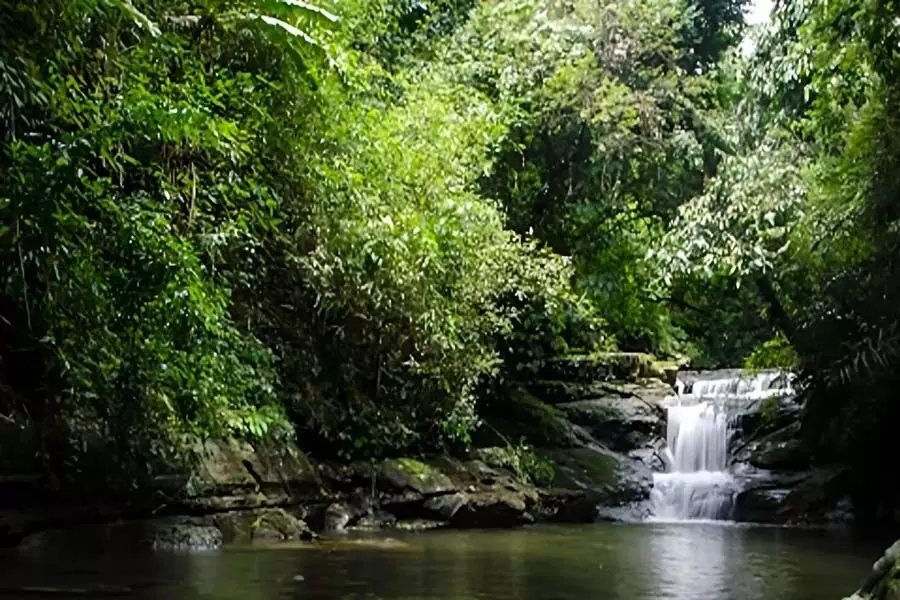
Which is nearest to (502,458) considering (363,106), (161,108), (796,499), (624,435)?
(624,435)

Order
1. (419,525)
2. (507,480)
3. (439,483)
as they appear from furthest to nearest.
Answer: (507,480)
(439,483)
(419,525)

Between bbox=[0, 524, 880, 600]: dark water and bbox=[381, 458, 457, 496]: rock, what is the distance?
1.40 metres

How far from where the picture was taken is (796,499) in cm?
1483

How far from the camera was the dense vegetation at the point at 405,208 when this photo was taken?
756cm

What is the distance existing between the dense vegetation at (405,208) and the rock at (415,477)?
0.33m

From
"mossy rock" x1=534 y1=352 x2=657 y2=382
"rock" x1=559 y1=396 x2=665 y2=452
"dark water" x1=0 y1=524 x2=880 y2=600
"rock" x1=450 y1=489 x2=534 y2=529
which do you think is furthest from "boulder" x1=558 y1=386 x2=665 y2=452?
"dark water" x1=0 y1=524 x2=880 y2=600

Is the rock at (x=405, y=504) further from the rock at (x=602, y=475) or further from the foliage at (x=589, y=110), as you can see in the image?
the foliage at (x=589, y=110)

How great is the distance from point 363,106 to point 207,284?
4.15 metres

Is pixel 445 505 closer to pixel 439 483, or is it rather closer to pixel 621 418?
pixel 439 483

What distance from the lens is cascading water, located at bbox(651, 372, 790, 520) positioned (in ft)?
50.7

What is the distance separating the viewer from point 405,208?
12609 millimetres

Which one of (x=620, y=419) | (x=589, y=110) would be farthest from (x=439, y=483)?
Result: (x=589, y=110)

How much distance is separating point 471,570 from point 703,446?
9386mm

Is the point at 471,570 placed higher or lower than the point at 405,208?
lower
